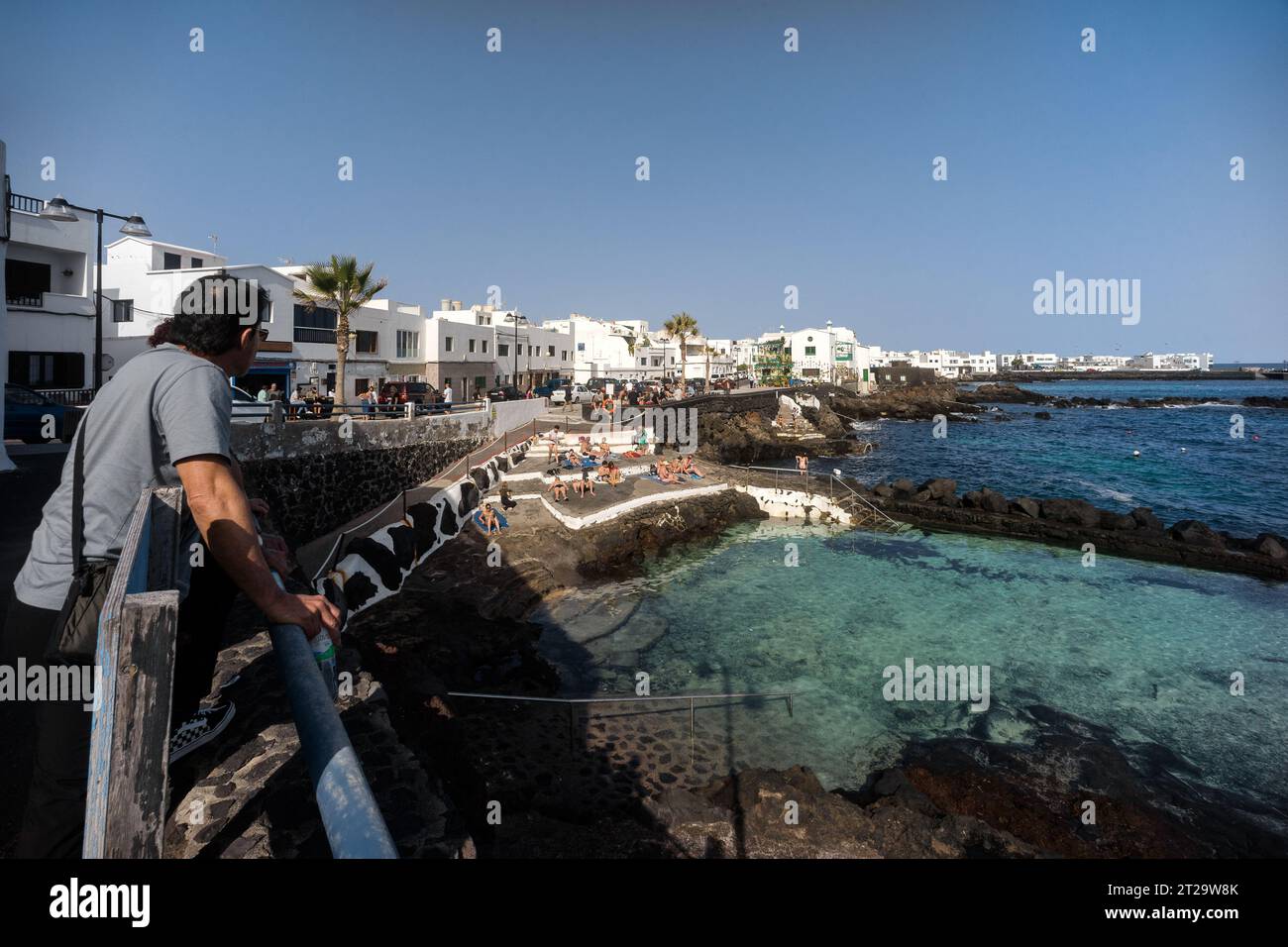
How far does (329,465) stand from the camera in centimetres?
1914

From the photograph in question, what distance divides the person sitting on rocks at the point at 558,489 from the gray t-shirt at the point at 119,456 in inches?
832

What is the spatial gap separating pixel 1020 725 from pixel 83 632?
15.0m

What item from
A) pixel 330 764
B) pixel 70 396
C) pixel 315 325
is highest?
pixel 315 325

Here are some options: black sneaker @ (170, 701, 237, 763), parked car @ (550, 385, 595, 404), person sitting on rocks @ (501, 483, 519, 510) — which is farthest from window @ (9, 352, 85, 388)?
black sneaker @ (170, 701, 237, 763)

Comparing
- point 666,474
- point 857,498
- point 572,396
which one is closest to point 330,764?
point 666,474

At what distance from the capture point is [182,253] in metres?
35.0

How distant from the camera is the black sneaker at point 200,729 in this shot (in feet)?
13.4

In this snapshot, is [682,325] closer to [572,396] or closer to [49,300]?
[572,396]

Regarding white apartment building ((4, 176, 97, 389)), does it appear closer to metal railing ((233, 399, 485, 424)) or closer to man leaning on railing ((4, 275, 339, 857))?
metal railing ((233, 399, 485, 424))

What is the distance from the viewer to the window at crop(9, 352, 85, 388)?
91.0ft

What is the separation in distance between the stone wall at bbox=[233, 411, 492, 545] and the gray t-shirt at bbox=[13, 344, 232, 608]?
50.1 ft

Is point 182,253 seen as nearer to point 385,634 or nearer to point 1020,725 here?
point 385,634

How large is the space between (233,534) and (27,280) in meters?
40.3
